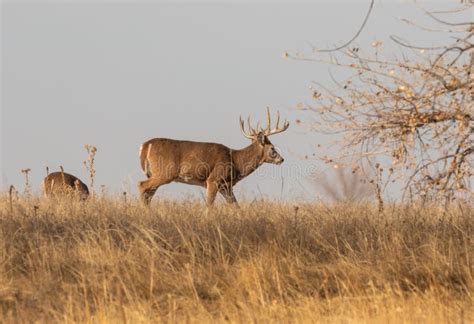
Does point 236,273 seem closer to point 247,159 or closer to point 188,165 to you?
point 188,165

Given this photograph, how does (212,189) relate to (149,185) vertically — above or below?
below

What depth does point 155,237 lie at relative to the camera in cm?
906

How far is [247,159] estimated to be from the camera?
2019cm

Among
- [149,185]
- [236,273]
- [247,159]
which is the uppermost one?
[247,159]

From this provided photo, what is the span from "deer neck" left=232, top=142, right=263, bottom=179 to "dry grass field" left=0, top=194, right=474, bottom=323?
10.0 metres

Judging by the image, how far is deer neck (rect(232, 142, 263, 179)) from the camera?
20.0 m

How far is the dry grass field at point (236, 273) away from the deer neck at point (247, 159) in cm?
1000

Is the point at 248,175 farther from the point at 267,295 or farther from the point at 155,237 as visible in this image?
the point at 267,295

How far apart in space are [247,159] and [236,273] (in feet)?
41.5

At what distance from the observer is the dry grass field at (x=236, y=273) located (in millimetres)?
6840

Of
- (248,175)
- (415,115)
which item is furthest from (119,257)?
(248,175)

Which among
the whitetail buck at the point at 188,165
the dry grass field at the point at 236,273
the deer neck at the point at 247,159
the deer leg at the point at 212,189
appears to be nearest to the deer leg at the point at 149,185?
the whitetail buck at the point at 188,165

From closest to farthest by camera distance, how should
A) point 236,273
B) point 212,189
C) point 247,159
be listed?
point 236,273 → point 212,189 → point 247,159

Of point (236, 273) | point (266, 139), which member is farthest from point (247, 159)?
point (236, 273)
